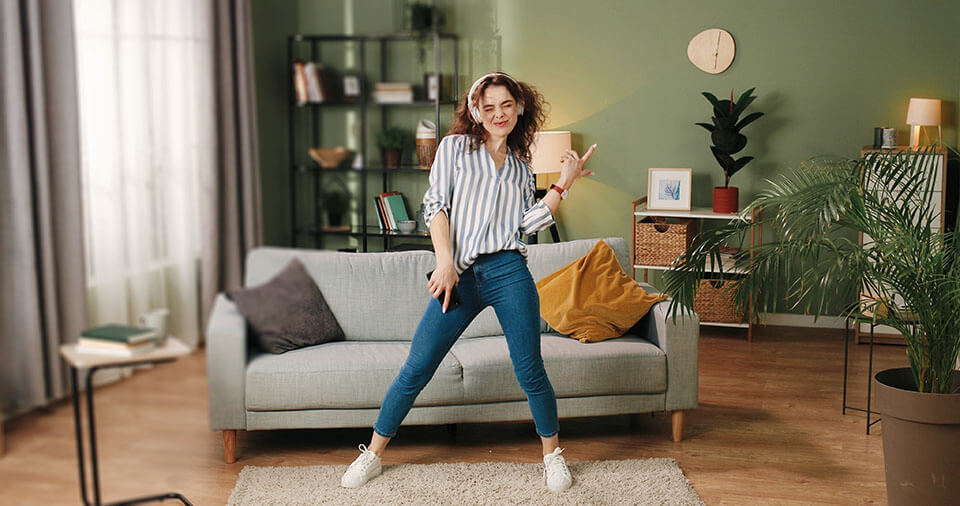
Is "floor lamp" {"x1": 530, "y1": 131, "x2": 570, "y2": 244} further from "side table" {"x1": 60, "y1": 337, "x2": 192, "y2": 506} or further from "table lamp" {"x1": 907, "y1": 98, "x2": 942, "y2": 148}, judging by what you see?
"side table" {"x1": 60, "y1": 337, "x2": 192, "y2": 506}

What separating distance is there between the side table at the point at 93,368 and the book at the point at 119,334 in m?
0.01

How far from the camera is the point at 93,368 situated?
74 cm

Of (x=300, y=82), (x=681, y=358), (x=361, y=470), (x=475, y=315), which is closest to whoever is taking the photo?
(x=300, y=82)

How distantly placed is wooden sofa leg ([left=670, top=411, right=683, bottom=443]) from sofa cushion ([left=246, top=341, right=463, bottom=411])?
2.03 ft

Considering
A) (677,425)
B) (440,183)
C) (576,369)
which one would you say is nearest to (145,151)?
(440,183)

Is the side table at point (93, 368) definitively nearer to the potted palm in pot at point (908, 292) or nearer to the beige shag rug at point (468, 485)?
the beige shag rug at point (468, 485)

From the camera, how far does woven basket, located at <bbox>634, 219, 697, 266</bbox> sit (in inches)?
139

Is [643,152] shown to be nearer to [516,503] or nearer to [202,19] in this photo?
[516,503]

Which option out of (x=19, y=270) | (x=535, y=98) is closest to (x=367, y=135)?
(x=19, y=270)

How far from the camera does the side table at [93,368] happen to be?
734mm

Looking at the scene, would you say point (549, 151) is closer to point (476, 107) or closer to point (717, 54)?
point (717, 54)

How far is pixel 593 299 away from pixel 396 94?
118cm

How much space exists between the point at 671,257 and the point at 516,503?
1868mm

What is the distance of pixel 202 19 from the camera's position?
833 millimetres
